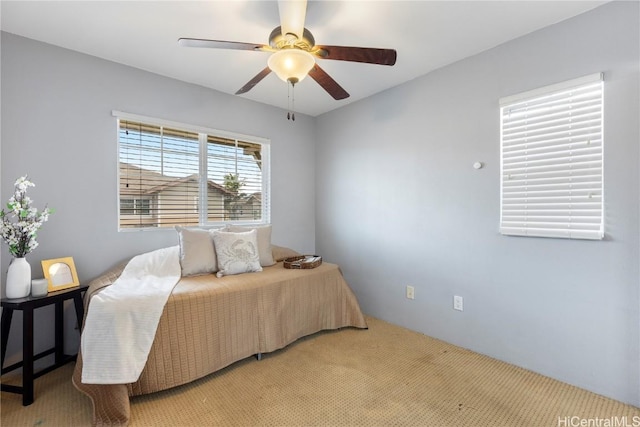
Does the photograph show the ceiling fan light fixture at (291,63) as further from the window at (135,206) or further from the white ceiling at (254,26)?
the window at (135,206)

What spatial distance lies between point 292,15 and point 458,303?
8.01 feet

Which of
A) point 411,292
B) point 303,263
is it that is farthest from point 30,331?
point 411,292

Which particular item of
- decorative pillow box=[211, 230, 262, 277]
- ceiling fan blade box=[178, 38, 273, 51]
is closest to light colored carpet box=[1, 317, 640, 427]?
decorative pillow box=[211, 230, 262, 277]

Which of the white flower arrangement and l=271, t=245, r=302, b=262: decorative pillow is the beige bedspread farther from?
the white flower arrangement

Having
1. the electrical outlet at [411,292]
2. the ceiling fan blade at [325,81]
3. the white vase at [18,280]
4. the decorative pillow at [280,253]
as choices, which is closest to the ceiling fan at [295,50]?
the ceiling fan blade at [325,81]

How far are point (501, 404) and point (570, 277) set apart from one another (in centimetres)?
94

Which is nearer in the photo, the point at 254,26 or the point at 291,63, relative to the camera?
the point at 291,63

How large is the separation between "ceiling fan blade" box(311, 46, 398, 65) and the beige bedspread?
169 cm

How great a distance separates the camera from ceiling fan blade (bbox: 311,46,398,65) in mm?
1615

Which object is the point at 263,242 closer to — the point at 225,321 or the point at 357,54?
the point at 225,321

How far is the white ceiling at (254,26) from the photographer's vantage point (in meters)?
1.82

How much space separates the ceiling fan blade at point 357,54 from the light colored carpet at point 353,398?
2.01 metres

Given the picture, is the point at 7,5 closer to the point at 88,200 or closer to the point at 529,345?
the point at 88,200
